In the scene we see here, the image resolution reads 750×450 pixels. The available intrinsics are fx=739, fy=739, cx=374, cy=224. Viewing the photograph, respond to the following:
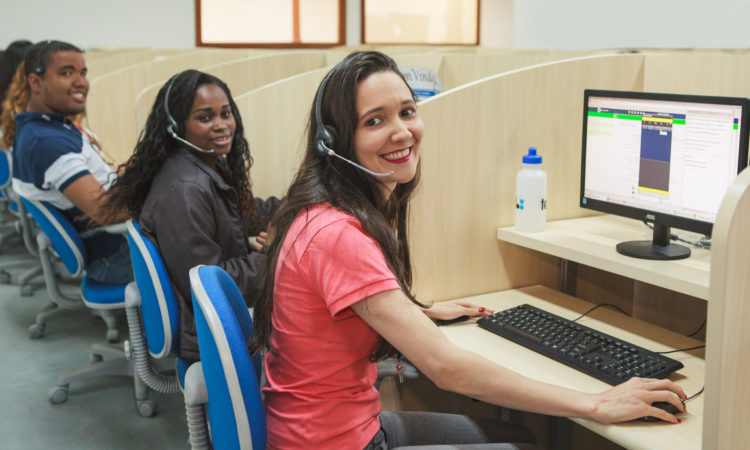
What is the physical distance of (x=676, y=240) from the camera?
5.31ft

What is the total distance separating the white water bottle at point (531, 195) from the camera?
66.5 inches

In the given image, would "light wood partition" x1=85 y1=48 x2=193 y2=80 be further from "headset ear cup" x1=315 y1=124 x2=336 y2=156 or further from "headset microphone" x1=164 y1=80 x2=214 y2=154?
"headset ear cup" x1=315 y1=124 x2=336 y2=156

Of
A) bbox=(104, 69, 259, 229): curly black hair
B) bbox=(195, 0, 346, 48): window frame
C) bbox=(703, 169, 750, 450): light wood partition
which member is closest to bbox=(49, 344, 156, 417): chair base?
bbox=(104, 69, 259, 229): curly black hair

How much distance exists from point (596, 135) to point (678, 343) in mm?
487

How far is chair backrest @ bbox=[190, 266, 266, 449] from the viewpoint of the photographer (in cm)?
108

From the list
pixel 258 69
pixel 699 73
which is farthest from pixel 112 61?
pixel 699 73

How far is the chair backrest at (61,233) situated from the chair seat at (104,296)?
0.36 feet

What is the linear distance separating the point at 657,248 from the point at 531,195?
1.00ft

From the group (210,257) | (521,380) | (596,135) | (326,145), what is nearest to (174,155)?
(210,257)

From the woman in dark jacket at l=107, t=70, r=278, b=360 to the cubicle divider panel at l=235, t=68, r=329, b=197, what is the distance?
9.1 inches

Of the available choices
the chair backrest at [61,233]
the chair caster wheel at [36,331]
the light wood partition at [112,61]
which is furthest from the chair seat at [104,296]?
the light wood partition at [112,61]

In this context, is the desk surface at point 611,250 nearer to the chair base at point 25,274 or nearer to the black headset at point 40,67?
the black headset at point 40,67

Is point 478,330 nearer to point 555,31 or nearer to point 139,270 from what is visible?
point 139,270

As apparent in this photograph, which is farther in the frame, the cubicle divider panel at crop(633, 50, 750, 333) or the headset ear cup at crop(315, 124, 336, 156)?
the cubicle divider panel at crop(633, 50, 750, 333)
